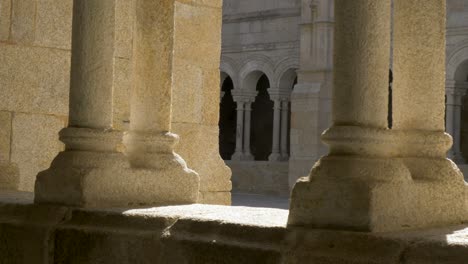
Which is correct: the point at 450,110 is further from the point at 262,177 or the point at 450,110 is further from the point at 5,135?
the point at 5,135

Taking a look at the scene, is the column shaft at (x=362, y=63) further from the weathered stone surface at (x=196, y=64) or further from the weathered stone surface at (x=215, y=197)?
the weathered stone surface at (x=215, y=197)

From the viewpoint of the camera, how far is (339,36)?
332cm

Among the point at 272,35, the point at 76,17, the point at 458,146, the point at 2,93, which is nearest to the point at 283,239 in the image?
the point at 76,17

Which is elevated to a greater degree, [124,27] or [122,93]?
[124,27]

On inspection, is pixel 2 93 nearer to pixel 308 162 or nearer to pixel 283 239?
pixel 283 239

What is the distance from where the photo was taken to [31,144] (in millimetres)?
5297

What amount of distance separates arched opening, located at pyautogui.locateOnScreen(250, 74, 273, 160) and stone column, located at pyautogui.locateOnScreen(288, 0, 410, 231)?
1804 centimetres

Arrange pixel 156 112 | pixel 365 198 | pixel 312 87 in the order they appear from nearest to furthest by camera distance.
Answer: pixel 365 198
pixel 156 112
pixel 312 87

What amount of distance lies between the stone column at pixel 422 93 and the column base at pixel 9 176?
255cm

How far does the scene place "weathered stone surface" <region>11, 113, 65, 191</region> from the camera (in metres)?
5.25

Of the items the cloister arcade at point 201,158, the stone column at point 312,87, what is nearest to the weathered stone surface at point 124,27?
the cloister arcade at point 201,158

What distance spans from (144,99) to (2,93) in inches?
47.4

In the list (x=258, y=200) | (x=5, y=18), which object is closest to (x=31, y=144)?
(x=5, y=18)

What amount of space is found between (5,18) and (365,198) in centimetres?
300
